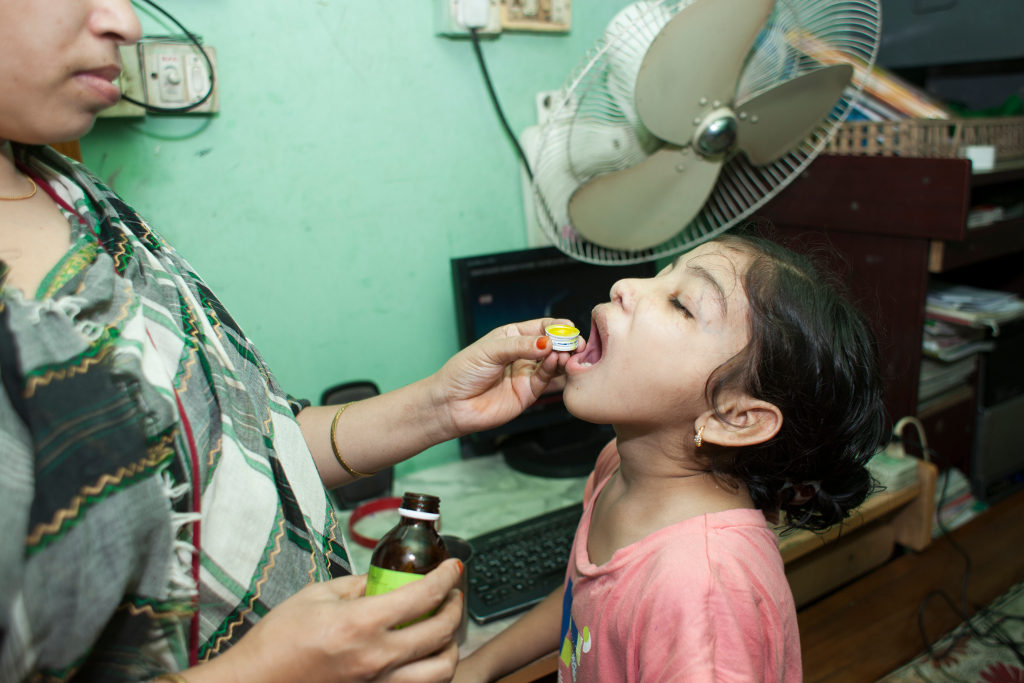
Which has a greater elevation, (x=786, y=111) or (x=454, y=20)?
(x=454, y=20)

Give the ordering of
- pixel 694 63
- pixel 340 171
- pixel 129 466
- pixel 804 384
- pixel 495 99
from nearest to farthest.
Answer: pixel 129 466 → pixel 804 384 → pixel 694 63 → pixel 340 171 → pixel 495 99

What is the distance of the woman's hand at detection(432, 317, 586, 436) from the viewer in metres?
0.95

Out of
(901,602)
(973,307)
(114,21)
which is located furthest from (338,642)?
(973,307)

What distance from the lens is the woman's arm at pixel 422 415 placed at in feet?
3.24

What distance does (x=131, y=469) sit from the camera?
0.60 meters

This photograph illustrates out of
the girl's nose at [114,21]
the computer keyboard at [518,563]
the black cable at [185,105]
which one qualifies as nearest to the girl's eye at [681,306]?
the computer keyboard at [518,563]

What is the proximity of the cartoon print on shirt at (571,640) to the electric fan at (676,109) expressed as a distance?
2.18 ft

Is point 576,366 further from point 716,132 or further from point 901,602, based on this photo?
point 901,602

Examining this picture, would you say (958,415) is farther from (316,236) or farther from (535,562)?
(316,236)

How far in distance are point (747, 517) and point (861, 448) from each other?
0.60 feet

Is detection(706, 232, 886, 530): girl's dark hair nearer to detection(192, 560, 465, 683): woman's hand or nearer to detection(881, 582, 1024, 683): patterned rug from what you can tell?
detection(192, 560, 465, 683): woman's hand

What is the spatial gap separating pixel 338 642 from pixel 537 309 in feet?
3.58

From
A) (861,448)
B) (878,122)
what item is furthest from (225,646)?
(878,122)

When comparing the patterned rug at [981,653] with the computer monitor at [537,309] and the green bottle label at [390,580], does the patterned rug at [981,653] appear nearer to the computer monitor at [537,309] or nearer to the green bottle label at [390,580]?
the computer monitor at [537,309]
